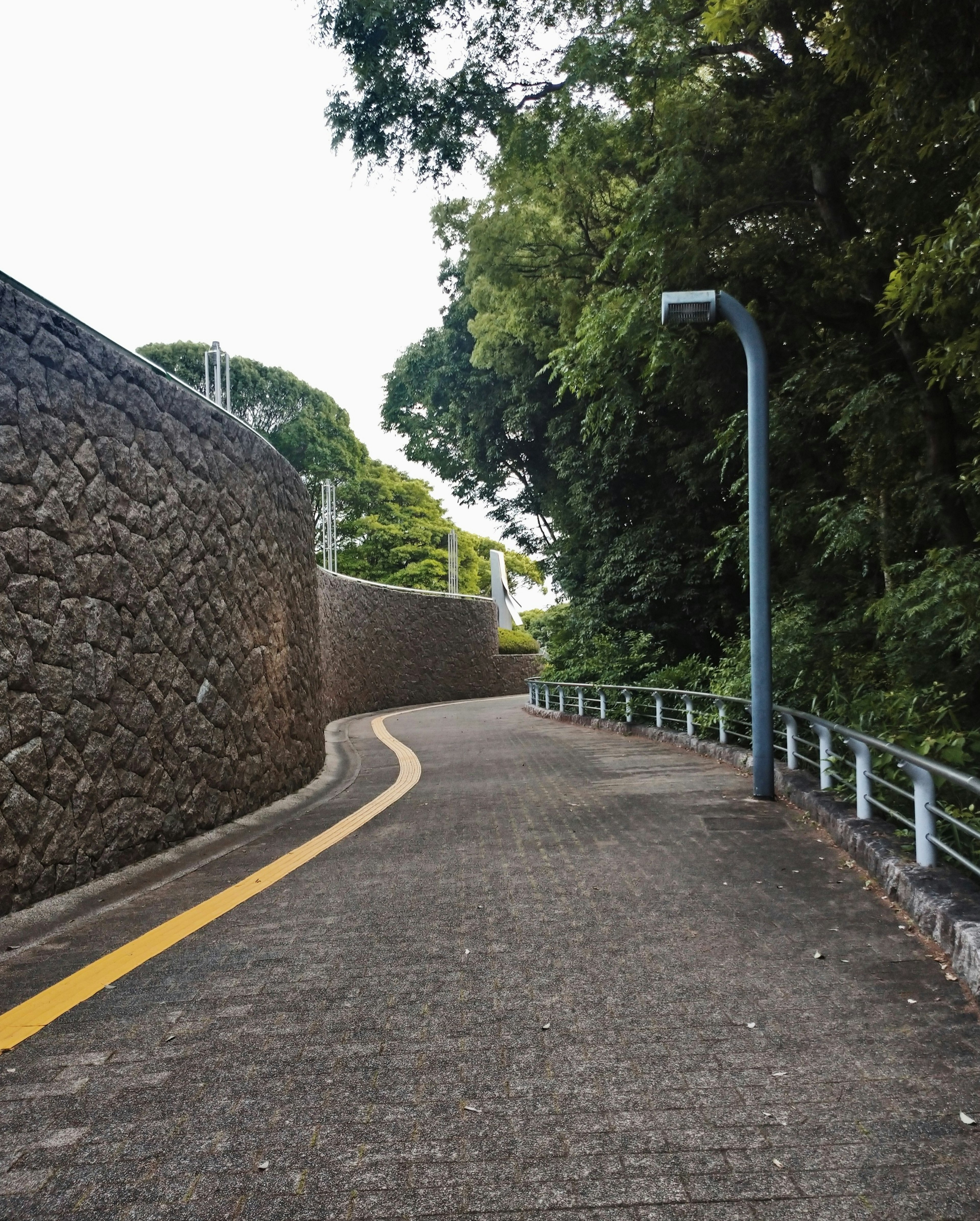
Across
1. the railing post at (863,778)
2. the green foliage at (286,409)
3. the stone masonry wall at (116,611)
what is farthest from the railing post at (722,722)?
the green foliage at (286,409)

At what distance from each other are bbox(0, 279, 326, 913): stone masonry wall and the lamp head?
3985 millimetres

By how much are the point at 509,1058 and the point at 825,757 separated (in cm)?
524

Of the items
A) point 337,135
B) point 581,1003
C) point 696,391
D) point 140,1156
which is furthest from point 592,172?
point 140,1156

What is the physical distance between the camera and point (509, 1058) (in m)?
3.27

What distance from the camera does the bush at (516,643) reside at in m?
48.6

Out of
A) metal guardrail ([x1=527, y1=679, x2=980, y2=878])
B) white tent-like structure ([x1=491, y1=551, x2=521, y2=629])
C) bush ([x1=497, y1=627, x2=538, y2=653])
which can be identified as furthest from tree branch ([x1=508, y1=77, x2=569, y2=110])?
white tent-like structure ([x1=491, y1=551, x2=521, y2=629])

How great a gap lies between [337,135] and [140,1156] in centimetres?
1135

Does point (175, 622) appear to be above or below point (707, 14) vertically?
below

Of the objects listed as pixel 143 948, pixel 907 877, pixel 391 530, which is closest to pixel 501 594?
pixel 391 530

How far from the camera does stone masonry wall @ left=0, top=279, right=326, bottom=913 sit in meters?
5.32

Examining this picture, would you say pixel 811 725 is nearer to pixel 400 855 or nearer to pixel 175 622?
pixel 400 855

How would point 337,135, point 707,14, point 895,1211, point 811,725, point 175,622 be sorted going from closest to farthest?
point 895,1211, point 175,622, point 811,725, point 707,14, point 337,135

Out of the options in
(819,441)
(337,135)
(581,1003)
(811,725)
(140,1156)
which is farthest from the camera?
(819,441)

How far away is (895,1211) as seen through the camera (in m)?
2.37
